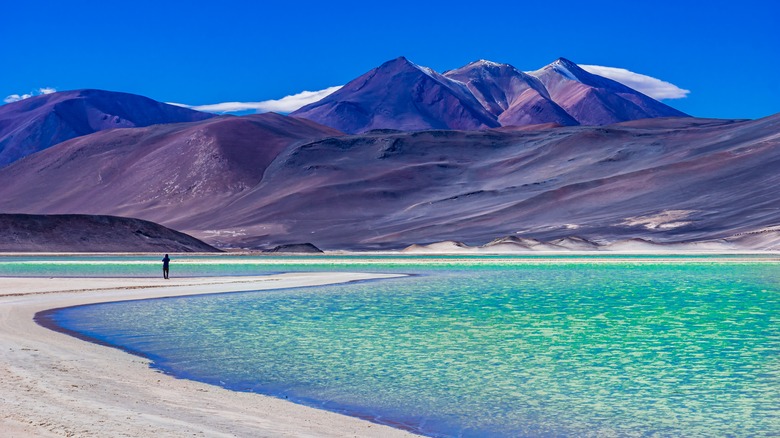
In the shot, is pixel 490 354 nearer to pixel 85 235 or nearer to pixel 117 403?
pixel 117 403

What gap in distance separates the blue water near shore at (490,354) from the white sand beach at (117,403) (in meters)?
0.99

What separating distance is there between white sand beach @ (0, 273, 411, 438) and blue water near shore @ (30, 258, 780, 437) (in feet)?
3.26

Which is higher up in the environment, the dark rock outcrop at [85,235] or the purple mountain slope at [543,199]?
the purple mountain slope at [543,199]

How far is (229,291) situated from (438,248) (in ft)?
256

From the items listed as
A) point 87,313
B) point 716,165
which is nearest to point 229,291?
point 87,313

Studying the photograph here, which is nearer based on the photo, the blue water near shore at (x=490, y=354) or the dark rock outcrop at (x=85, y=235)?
the blue water near shore at (x=490, y=354)

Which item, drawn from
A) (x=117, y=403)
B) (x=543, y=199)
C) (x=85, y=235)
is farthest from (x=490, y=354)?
(x=543, y=199)

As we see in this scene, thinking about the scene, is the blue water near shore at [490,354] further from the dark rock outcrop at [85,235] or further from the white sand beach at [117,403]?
the dark rock outcrop at [85,235]

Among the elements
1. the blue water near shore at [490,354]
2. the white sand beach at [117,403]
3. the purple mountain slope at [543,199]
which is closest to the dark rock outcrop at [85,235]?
the purple mountain slope at [543,199]

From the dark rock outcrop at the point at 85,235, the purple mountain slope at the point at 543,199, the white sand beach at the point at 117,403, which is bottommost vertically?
the white sand beach at the point at 117,403

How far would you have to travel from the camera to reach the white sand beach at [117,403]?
1102 centimetres

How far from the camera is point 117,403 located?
1285 cm

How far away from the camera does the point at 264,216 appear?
590 feet

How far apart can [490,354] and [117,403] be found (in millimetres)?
9373
